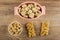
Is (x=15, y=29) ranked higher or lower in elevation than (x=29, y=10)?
lower

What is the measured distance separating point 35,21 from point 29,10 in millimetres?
118

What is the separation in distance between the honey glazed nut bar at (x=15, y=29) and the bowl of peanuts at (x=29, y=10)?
0.30ft

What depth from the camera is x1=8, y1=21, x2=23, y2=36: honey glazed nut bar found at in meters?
1.71

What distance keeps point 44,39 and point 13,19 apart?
34cm

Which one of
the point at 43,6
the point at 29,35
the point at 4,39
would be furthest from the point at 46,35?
the point at 4,39

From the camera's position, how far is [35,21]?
1.74 m

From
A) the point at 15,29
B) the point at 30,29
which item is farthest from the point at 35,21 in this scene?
the point at 15,29

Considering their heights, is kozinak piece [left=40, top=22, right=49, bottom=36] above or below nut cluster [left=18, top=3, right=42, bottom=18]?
below

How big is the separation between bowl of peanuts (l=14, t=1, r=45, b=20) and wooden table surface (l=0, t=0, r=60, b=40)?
0.03 m

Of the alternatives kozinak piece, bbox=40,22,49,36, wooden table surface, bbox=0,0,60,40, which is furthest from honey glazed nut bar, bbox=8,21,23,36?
kozinak piece, bbox=40,22,49,36

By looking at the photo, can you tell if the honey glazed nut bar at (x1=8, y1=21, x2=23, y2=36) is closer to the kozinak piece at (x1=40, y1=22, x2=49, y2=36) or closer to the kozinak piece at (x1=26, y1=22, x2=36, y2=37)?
the kozinak piece at (x1=26, y1=22, x2=36, y2=37)

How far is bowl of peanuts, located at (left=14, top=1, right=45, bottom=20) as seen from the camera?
1731mm

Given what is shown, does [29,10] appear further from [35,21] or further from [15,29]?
[15,29]

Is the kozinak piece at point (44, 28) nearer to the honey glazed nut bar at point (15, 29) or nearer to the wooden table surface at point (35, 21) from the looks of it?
the wooden table surface at point (35, 21)
